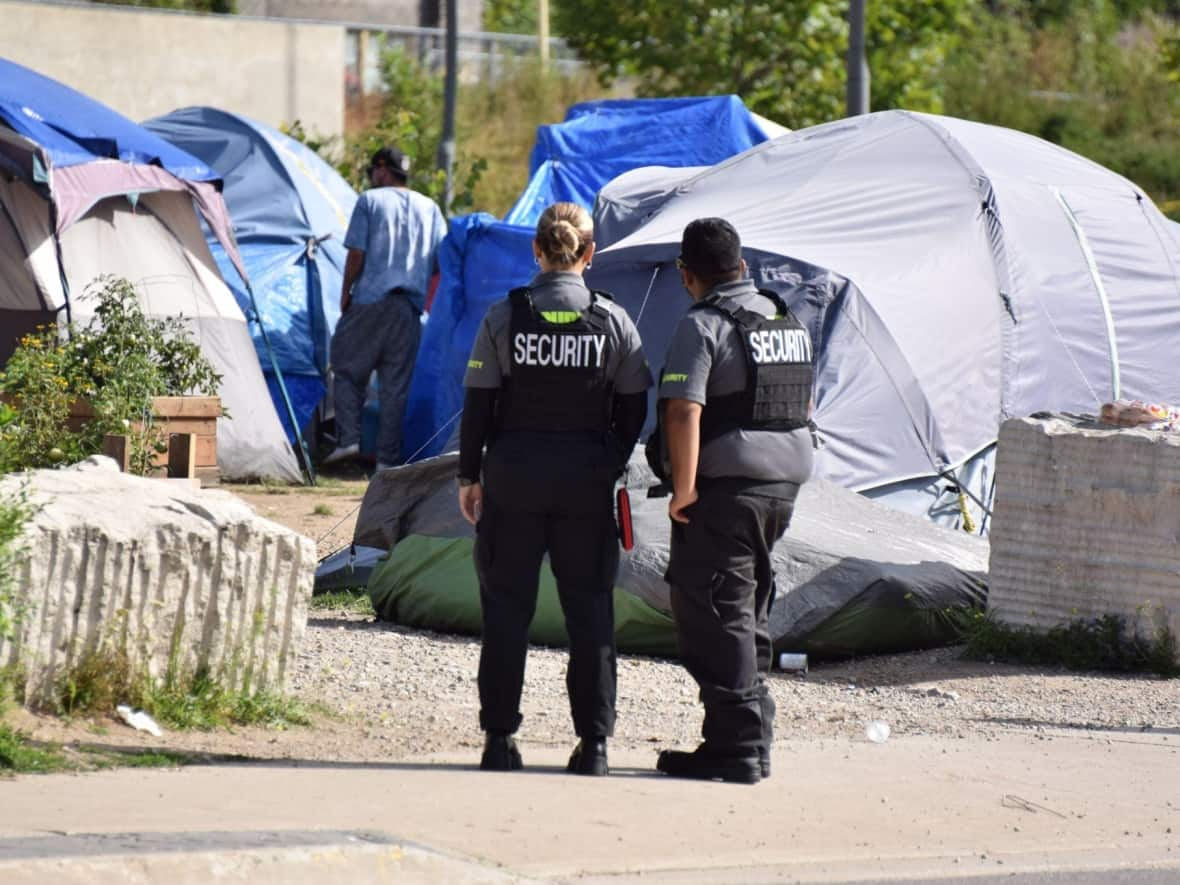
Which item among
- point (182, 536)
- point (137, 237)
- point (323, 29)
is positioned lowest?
point (182, 536)

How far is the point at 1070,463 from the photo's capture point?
8.55 metres

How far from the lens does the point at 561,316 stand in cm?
617

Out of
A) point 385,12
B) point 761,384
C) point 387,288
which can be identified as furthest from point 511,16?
point 761,384

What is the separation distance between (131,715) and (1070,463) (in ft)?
13.5

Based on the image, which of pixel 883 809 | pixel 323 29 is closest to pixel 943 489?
pixel 883 809

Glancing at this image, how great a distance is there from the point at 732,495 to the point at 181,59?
18733 millimetres

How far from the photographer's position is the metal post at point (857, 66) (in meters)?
17.7

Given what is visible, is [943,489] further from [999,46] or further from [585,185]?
[999,46]

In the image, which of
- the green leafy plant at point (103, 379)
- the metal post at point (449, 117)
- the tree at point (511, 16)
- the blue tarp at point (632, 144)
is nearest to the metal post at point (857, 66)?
the blue tarp at point (632, 144)

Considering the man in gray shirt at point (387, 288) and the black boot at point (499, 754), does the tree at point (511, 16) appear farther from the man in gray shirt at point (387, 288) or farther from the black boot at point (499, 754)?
the black boot at point (499, 754)

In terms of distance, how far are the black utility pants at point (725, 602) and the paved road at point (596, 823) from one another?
21 centimetres

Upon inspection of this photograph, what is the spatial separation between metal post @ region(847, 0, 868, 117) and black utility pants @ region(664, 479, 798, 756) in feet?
39.0

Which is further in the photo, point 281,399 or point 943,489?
point 281,399

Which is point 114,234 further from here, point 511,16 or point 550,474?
point 511,16
